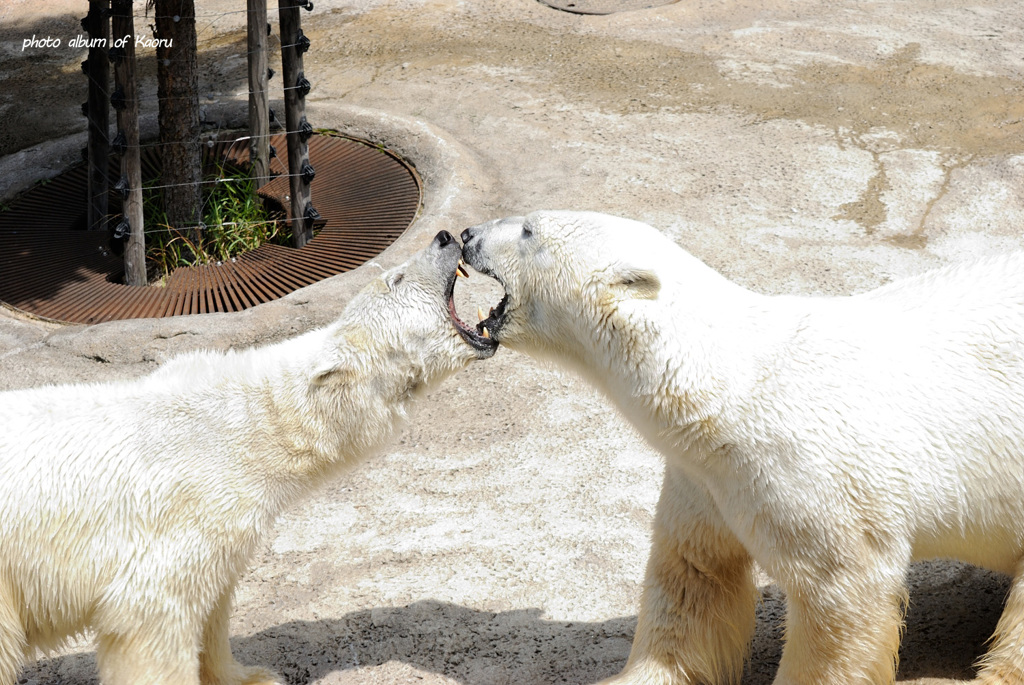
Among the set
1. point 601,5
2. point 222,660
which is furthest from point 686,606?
point 601,5

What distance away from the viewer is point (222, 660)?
334 centimetres

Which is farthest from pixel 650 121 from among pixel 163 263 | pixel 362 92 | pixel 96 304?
pixel 96 304

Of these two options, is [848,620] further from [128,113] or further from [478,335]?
[128,113]

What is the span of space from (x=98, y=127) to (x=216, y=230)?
1.06 metres

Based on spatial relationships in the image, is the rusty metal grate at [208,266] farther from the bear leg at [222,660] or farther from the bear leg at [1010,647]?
the bear leg at [1010,647]

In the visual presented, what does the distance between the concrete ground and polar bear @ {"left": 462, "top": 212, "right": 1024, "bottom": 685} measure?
2.33 feet

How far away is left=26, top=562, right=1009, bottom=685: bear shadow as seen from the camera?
137 inches

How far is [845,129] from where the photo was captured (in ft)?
23.6

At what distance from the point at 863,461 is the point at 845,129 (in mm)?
5071

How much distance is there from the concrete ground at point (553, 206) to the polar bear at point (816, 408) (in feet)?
2.33

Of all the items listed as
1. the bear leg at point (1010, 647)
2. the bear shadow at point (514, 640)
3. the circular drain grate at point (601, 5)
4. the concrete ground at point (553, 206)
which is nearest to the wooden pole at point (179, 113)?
the concrete ground at point (553, 206)

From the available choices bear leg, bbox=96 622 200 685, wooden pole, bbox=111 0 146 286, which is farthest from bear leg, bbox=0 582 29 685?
wooden pole, bbox=111 0 146 286

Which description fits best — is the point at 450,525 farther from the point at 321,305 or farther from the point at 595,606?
the point at 321,305

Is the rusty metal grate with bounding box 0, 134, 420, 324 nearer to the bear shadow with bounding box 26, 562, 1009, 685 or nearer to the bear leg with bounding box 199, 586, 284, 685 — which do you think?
the bear shadow with bounding box 26, 562, 1009, 685
